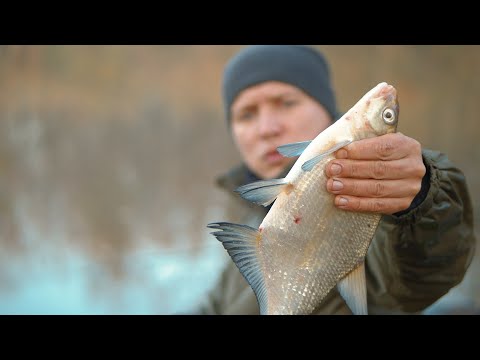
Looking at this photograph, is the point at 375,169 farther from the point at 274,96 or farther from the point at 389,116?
the point at 274,96

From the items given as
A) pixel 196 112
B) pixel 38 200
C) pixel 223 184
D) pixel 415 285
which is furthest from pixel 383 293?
pixel 38 200

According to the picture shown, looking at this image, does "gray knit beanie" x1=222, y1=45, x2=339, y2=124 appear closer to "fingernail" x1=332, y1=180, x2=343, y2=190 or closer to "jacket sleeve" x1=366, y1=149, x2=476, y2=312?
"jacket sleeve" x1=366, y1=149, x2=476, y2=312

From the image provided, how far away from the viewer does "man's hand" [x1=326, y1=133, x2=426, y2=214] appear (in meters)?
0.59

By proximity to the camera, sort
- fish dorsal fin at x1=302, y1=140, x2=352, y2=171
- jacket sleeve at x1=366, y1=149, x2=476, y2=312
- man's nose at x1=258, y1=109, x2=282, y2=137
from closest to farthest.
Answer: fish dorsal fin at x1=302, y1=140, x2=352, y2=171, jacket sleeve at x1=366, y1=149, x2=476, y2=312, man's nose at x1=258, y1=109, x2=282, y2=137

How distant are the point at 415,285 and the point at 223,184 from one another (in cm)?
81

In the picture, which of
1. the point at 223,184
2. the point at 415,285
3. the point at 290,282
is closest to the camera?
the point at 290,282

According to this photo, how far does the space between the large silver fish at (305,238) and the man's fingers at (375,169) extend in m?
0.02

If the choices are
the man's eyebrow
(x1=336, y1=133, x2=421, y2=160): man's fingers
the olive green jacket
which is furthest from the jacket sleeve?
the man's eyebrow

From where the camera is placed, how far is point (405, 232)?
2.69 feet

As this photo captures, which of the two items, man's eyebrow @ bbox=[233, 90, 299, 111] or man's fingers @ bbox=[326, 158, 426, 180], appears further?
man's eyebrow @ bbox=[233, 90, 299, 111]

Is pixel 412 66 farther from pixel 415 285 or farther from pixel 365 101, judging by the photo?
pixel 365 101

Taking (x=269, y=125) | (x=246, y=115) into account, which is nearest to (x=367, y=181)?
(x=269, y=125)

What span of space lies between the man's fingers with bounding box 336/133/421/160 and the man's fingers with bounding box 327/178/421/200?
0.03m

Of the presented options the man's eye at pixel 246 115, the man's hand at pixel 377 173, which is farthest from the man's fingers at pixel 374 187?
the man's eye at pixel 246 115
